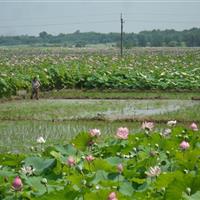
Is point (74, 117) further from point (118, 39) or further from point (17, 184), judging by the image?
point (118, 39)

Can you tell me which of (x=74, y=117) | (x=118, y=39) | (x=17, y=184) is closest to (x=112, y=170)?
(x=17, y=184)

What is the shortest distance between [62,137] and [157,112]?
4.18 meters

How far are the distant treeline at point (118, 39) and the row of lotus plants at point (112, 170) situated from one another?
7759 cm

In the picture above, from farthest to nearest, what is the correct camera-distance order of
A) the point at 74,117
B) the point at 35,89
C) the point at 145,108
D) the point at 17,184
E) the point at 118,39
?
the point at 118,39
the point at 35,89
the point at 145,108
the point at 74,117
the point at 17,184

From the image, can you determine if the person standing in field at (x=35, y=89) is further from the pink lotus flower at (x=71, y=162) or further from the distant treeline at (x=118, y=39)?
the distant treeline at (x=118, y=39)

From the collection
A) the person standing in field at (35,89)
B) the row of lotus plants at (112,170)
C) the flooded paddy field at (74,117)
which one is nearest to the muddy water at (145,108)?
the flooded paddy field at (74,117)

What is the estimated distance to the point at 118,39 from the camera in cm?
9819

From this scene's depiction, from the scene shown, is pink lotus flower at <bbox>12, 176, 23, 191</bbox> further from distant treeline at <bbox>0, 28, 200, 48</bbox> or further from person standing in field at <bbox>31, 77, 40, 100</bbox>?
distant treeline at <bbox>0, 28, 200, 48</bbox>

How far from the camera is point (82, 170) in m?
3.89

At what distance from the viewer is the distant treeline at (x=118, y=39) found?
88125 mm

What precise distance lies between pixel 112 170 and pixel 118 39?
95.2 metres

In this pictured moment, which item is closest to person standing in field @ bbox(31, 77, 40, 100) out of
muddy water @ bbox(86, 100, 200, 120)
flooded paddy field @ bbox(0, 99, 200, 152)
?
flooded paddy field @ bbox(0, 99, 200, 152)

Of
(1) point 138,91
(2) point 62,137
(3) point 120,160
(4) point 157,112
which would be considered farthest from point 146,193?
(1) point 138,91

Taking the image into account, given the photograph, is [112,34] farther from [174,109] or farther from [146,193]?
[146,193]
